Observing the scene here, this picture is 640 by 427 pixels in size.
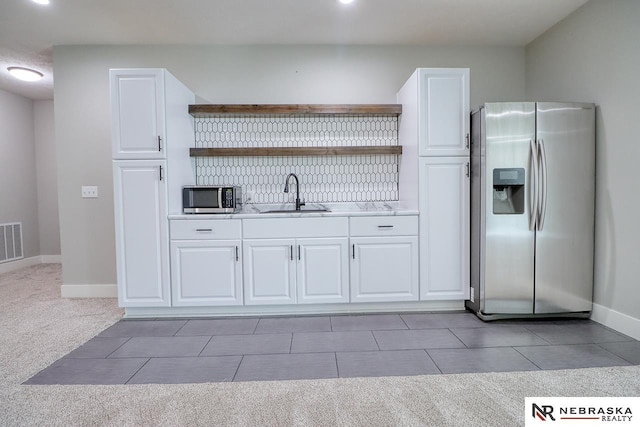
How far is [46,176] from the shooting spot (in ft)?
18.1

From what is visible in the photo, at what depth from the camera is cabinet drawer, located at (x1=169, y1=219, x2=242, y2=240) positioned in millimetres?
2934

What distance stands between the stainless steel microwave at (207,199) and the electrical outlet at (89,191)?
4.33 ft

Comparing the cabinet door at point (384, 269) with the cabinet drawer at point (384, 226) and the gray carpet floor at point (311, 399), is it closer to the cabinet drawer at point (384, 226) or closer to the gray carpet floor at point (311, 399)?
the cabinet drawer at point (384, 226)

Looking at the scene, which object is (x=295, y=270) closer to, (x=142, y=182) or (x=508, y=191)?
(x=142, y=182)

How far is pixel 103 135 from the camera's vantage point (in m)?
3.60

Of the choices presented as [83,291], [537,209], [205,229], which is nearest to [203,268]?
[205,229]

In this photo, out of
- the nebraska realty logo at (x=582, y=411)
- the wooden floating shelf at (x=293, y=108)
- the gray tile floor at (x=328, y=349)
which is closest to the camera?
the nebraska realty logo at (x=582, y=411)

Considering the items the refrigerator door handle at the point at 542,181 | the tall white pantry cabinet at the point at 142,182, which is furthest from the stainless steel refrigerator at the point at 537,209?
the tall white pantry cabinet at the point at 142,182

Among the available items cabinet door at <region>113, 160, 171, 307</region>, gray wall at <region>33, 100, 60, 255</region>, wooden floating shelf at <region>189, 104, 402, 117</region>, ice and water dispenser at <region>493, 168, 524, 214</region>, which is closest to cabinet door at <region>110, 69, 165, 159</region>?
cabinet door at <region>113, 160, 171, 307</region>

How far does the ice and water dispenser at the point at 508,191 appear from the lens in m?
2.77

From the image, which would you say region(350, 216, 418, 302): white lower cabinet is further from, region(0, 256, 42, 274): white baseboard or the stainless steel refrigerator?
region(0, 256, 42, 274): white baseboard

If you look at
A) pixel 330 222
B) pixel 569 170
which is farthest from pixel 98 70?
pixel 569 170

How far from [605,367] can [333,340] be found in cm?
171

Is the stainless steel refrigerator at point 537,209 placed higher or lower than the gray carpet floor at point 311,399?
higher
